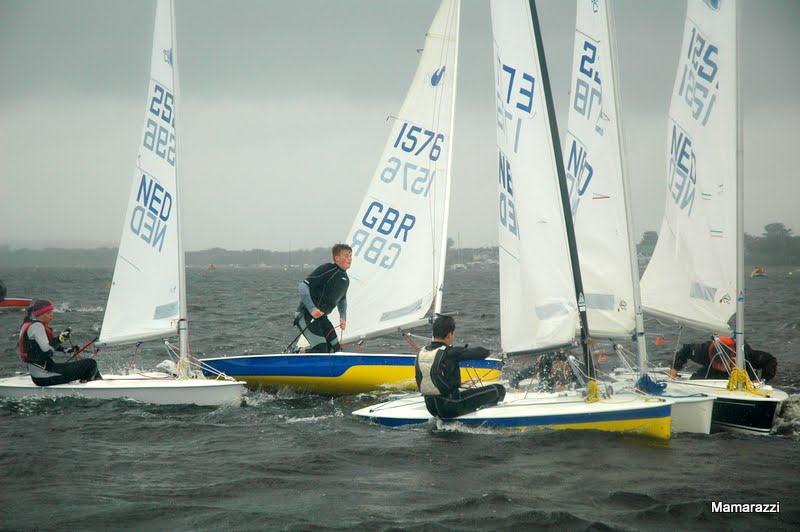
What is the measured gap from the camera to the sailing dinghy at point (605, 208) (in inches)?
328

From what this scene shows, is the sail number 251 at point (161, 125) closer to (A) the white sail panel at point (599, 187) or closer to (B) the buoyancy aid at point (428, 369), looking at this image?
(B) the buoyancy aid at point (428, 369)

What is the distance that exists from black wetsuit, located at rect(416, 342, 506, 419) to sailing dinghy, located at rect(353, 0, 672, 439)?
11cm

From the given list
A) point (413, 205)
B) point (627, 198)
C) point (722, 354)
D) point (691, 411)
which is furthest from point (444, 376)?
point (413, 205)

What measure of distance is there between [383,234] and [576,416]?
4.78 m

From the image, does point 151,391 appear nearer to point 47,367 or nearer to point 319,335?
point 47,367

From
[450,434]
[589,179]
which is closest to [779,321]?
[589,179]

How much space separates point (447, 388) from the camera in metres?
7.82

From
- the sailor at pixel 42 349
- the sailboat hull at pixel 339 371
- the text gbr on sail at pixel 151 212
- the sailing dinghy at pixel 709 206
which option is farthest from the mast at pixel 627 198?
the sailor at pixel 42 349

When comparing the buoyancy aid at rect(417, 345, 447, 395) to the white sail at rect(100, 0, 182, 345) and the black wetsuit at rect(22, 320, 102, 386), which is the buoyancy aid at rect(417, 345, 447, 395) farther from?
the black wetsuit at rect(22, 320, 102, 386)

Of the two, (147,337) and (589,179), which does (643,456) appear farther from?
(147,337)

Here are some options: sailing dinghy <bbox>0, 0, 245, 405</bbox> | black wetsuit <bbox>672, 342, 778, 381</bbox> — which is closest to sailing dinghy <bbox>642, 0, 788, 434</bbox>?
black wetsuit <bbox>672, 342, 778, 381</bbox>

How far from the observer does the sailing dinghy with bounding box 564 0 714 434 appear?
8.32m

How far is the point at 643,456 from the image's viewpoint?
7285mm

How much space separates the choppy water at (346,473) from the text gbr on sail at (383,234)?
2.49m
